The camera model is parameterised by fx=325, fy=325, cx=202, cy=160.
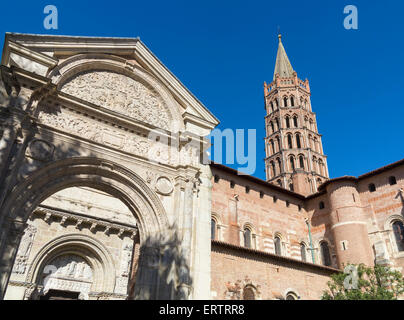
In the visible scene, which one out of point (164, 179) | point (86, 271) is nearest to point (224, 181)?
point (86, 271)

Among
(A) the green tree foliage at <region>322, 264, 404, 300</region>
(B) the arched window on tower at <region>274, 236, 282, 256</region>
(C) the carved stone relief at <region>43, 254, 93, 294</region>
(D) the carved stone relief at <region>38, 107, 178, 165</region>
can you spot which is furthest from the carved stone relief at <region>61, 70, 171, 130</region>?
(B) the arched window on tower at <region>274, 236, 282, 256</region>

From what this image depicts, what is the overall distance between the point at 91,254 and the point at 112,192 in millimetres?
8811

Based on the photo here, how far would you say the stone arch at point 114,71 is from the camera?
1109 centimetres

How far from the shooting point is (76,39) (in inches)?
450

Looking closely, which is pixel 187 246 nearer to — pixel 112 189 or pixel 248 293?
pixel 112 189

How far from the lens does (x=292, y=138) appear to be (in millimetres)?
49969

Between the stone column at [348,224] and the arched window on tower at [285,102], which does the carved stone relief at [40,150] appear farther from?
the arched window on tower at [285,102]

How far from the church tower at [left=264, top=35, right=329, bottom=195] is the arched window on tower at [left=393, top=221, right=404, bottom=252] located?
18.1 metres

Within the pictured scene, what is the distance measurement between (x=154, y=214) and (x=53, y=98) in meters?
5.08

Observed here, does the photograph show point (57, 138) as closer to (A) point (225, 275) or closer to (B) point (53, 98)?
(B) point (53, 98)

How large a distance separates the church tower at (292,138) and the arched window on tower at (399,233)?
59.2 ft

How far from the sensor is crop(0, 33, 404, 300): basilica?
32.0ft

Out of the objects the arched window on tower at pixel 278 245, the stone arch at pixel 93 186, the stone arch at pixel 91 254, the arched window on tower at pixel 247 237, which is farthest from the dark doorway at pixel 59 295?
the arched window on tower at pixel 278 245

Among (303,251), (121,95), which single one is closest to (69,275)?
(121,95)
